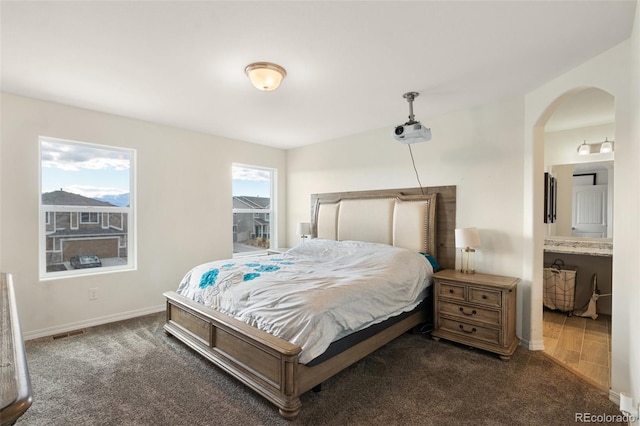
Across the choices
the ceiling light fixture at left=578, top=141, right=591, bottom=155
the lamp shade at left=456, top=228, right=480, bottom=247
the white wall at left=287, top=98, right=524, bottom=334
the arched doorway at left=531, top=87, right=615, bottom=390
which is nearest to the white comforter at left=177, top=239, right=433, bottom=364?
the lamp shade at left=456, top=228, right=480, bottom=247

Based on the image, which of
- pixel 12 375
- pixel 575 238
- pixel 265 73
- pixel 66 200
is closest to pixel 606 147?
pixel 575 238

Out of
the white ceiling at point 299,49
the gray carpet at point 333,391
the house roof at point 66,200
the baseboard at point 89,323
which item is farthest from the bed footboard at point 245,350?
the white ceiling at point 299,49

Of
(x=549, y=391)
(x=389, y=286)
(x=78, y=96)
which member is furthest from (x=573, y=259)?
(x=78, y=96)

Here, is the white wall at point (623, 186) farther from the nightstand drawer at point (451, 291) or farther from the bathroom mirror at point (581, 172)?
the bathroom mirror at point (581, 172)

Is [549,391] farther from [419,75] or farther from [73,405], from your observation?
[73,405]

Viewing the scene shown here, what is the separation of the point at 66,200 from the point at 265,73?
8.99ft

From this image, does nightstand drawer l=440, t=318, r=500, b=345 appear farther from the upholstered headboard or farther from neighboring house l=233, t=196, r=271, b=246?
neighboring house l=233, t=196, r=271, b=246

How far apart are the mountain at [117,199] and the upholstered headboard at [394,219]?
8.38 ft

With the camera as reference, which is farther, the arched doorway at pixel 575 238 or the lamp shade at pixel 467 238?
the lamp shade at pixel 467 238

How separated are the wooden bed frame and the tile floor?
116 cm

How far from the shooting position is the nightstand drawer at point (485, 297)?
2.65 m

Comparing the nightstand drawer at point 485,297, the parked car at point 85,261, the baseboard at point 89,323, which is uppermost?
the parked car at point 85,261

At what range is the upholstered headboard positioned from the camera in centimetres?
346

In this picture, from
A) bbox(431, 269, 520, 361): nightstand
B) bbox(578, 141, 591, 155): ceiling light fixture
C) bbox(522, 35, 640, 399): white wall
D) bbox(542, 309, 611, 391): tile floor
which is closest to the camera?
bbox(522, 35, 640, 399): white wall
